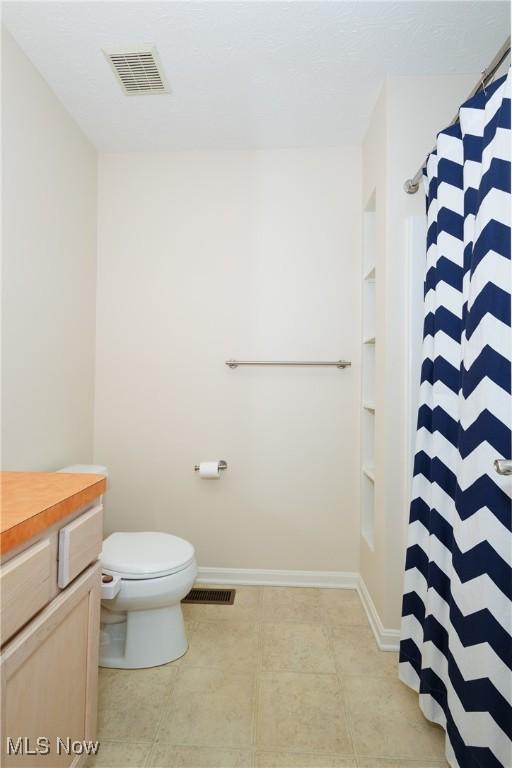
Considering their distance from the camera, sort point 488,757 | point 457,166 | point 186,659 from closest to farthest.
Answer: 1. point 488,757
2. point 457,166
3. point 186,659

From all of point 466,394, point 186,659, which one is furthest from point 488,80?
point 186,659

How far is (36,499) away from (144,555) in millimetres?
851

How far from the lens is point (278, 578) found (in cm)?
233

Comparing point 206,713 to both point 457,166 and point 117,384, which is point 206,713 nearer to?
point 117,384

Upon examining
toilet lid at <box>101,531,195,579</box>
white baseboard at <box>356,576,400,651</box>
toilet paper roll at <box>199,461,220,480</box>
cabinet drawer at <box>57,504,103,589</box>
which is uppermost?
cabinet drawer at <box>57,504,103,589</box>

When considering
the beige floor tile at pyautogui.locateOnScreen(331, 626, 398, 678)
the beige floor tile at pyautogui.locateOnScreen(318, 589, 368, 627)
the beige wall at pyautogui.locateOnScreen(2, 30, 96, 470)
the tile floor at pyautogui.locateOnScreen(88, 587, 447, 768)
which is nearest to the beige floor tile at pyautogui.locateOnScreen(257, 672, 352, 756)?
the tile floor at pyautogui.locateOnScreen(88, 587, 447, 768)

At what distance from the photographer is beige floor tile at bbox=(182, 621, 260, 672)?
5.47 feet

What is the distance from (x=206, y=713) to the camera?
4.61ft

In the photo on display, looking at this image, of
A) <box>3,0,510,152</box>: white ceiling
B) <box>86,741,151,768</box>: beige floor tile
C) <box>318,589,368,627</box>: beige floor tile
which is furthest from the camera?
<box>318,589,368,627</box>: beige floor tile

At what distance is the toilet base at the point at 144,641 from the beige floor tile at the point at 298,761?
1.85ft

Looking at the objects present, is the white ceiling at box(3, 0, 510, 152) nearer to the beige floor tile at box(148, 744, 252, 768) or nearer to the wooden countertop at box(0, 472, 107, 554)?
the wooden countertop at box(0, 472, 107, 554)

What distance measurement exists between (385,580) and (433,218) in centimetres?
146

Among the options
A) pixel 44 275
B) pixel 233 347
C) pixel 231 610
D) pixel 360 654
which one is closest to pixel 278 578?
pixel 231 610

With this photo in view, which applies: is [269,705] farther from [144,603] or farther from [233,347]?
[233,347]
